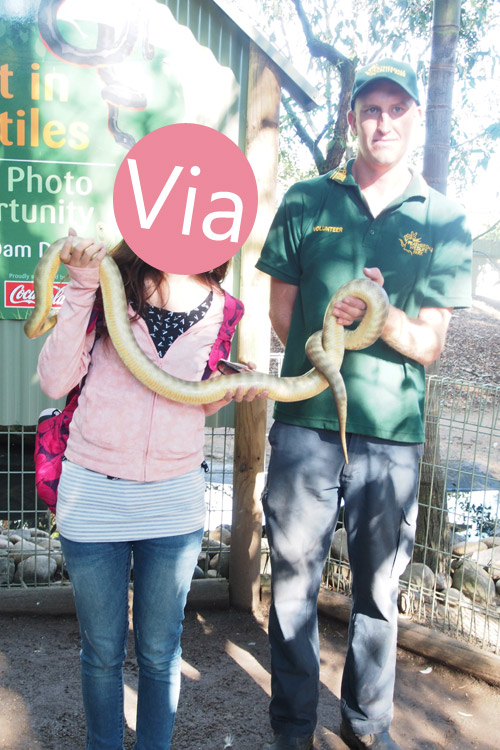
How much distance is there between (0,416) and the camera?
4246mm

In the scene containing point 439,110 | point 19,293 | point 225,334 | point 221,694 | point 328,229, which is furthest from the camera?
point 439,110

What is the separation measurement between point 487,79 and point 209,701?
1397 cm

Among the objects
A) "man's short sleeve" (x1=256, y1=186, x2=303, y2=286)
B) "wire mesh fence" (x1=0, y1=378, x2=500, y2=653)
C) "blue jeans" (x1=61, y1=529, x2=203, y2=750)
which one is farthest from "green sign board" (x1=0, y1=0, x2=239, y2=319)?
"blue jeans" (x1=61, y1=529, x2=203, y2=750)

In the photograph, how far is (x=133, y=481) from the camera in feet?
7.95

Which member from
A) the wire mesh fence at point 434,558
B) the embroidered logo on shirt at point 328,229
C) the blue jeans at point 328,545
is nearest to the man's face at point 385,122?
the embroidered logo on shirt at point 328,229

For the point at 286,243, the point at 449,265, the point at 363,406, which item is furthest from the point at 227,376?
the point at 449,265

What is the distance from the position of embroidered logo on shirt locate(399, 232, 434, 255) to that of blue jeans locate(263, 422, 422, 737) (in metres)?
0.85

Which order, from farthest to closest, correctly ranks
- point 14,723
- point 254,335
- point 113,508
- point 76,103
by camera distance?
point 254,335 → point 76,103 → point 14,723 → point 113,508

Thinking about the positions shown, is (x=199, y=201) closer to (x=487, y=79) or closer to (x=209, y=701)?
(x=209, y=701)

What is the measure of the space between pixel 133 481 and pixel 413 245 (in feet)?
5.15

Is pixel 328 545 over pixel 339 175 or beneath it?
beneath

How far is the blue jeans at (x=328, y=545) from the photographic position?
3000 mm

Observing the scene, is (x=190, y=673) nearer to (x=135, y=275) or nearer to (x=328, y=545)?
(x=328, y=545)

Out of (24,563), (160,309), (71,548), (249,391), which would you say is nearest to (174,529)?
(71,548)
